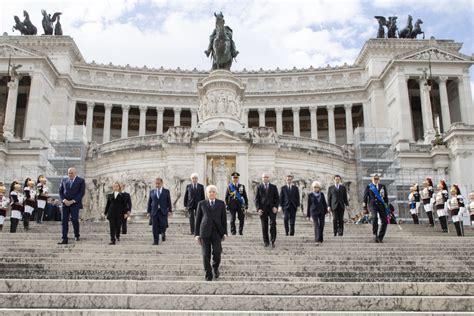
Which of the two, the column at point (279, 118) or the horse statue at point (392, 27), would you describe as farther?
the horse statue at point (392, 27)

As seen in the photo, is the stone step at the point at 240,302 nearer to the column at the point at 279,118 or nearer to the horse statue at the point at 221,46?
the horse statue at the point at 221,46

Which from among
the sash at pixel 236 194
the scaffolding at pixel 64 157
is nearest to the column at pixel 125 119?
the scaffolding at pixel 64 157

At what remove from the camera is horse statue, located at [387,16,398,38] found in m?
66.2

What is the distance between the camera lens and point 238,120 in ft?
104

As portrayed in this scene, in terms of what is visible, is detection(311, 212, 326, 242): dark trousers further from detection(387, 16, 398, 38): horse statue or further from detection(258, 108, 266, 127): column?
detection(387, 16, 398, 38): horse statue

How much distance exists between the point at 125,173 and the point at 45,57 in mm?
32999

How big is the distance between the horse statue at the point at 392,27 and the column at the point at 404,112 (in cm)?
1180

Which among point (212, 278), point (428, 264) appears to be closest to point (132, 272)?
point (212, 278)

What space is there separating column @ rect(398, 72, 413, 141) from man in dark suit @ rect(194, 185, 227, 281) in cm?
4761

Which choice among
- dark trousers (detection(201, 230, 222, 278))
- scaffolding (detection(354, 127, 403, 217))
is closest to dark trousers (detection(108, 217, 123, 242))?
dark trousers (detection(201, 230, 222, 278))

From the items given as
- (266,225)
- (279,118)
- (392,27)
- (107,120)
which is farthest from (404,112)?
(266,225)

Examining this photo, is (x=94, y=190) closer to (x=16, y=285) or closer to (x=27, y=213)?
(x=27, y=213)

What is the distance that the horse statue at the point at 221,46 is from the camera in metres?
32.2

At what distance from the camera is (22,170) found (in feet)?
126
